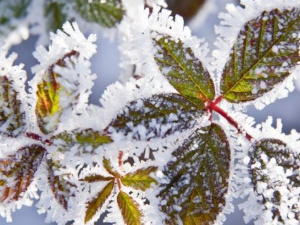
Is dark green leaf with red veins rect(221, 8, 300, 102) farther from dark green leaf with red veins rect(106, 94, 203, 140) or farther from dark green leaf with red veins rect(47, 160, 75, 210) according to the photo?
dark green leaf with red veins rect(47, 160, 75, 210)

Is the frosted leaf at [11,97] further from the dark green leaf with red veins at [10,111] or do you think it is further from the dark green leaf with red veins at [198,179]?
the dark green leaf with red veins at [198,179]

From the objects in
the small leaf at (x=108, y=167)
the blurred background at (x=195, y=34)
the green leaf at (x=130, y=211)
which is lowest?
the green leaf at (x=130, y=211)

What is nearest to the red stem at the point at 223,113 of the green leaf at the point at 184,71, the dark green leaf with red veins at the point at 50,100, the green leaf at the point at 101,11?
the green leaf at the point at 184,71

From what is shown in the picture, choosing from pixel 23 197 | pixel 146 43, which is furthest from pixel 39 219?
pixel 146 43

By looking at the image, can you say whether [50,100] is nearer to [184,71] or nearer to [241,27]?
[184,71]

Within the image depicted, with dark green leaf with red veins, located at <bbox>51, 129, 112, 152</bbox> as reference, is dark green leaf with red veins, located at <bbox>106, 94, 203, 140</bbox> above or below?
above

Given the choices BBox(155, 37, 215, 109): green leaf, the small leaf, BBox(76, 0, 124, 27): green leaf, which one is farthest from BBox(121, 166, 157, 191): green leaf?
BBox(76, 0, 124, 27): green leaf

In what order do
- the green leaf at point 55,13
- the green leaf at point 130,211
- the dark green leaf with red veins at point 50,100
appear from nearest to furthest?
the dark green leaf with red veins at point 50,100, the green leaf at point 130,211, the green leaf at point 55,13
